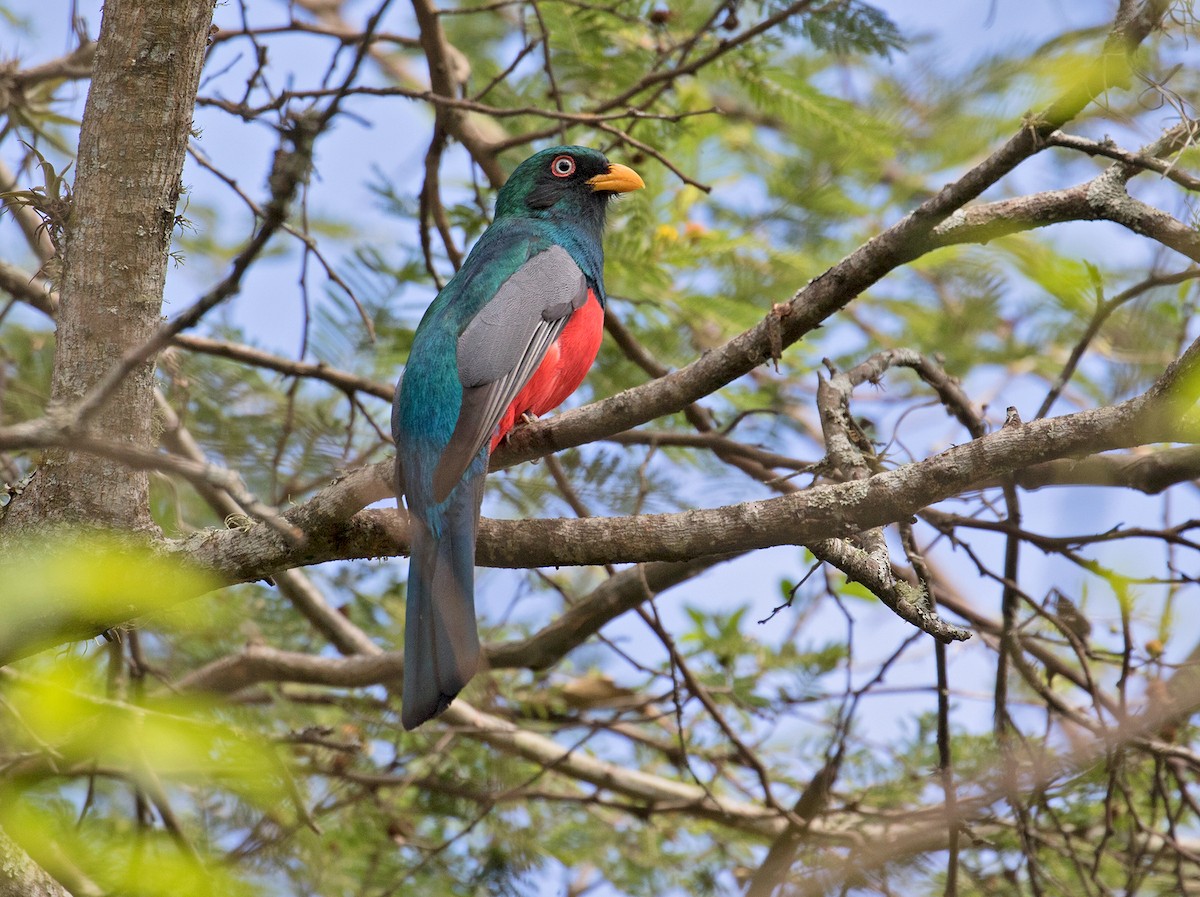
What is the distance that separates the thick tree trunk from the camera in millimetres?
2850

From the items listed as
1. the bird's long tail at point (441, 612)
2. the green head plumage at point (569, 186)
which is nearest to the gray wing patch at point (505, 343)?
the bird's long tail at point (441, 612)

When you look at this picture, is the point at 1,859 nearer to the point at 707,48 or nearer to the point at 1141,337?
the point at 1141,337

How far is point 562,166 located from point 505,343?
1318 millimetres

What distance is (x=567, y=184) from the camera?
504cm

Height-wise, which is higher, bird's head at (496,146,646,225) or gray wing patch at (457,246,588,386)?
bird's head at (496,146,646,225)

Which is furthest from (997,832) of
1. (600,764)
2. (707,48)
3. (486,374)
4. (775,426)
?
(707,48)

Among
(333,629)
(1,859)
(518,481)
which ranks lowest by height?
(1,859)

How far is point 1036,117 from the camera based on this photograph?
9.49 ft

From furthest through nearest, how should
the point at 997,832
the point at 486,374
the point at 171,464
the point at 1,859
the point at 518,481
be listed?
the point at 518,481
the point at 997,832
the point at 486,374
the point at 1,859
the point at 171,464

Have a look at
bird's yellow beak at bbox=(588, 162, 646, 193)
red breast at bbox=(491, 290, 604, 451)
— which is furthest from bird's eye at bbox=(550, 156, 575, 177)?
red breast at bbox=(491, 290, 604, 451)

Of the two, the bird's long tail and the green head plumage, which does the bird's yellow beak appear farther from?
the bird's long tail

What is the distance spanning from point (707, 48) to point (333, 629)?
2.96 metres

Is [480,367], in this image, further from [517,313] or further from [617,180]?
[617,180]

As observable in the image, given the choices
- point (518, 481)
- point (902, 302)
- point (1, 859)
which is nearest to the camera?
point (1, 859)
